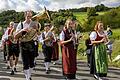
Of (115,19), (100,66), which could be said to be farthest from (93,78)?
(115,19)

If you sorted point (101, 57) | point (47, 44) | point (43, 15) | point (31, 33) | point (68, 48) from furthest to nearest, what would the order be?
point (47, 44)
point (101, 57)
point (43, 15)
point (68, 48)
point (31, 33)

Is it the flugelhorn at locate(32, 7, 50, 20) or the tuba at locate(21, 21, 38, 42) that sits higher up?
the flugelhorn at locate(32, 7, 50, 20)

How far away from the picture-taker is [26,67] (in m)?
11.5

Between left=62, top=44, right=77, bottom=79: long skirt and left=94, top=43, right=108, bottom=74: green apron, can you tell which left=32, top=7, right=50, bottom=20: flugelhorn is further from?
left=94, top=43, right=108, bottom=74: green apron

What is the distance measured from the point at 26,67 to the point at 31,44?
63cm

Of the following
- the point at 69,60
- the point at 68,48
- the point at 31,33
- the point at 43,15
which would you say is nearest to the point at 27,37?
the point at 31,33

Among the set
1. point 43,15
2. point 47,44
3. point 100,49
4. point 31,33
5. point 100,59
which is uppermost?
point 43,15

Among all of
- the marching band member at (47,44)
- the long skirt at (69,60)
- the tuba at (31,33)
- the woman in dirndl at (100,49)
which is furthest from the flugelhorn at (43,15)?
the marching band member at (47,44)

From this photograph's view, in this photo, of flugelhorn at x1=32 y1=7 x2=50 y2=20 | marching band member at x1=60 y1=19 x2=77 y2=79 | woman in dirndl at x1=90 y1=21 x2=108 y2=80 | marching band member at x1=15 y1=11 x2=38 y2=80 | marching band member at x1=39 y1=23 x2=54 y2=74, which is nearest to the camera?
marching band member at x1=15 y1=11 x2=38 y2=80

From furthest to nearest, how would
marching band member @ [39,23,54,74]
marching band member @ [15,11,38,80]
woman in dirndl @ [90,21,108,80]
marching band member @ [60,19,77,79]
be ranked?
marching band member @ [39,23,54,74] → woman in dirndl @ [90,21,108,80] → marching band member @ [60,19,77,79] → marching band member @ [15,11,38,80]

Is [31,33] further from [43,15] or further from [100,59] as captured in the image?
[100,59]

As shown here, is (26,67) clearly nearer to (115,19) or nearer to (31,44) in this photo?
(31,44)

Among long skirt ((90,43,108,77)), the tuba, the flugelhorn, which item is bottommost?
long skirt ((90,43,108,77))

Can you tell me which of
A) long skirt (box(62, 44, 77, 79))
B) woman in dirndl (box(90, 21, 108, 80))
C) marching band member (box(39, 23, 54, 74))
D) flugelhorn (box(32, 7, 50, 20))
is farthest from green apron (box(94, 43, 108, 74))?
marching band member (box(39, 23, 54, 74))
